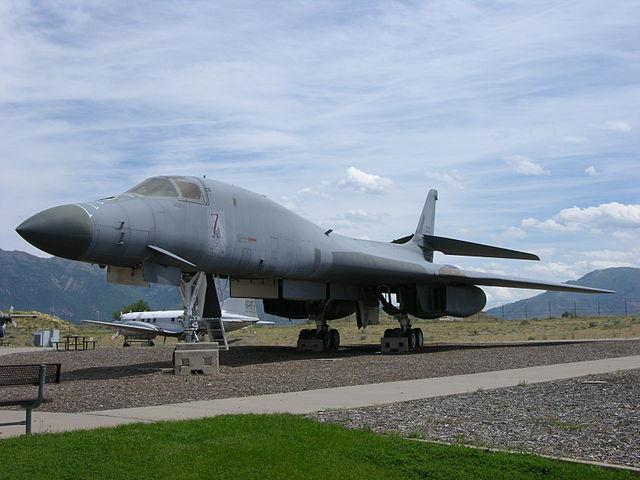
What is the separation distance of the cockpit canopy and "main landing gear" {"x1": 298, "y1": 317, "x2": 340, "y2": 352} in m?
9.62

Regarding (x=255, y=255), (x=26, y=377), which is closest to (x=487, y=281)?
(x=255, y=255)

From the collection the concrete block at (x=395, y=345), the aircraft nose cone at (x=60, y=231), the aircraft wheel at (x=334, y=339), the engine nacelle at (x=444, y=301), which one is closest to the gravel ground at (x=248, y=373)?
the aircraft nose cone at (x=60, y=231)

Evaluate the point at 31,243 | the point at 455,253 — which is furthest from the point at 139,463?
the point at 455,253

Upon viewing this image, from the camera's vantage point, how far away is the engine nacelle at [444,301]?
25.1 metres

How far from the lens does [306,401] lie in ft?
34.3

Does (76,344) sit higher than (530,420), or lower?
lower

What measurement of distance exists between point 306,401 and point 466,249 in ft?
56.5

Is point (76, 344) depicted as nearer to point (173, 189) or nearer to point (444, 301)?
point (444, 301)

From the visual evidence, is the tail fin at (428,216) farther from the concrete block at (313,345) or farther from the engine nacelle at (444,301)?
the concrete block at (313,345)

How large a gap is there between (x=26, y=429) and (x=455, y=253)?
2175 centimetres

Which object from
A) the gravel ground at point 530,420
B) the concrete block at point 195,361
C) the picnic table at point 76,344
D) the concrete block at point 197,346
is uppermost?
the concrete block at point 197,346

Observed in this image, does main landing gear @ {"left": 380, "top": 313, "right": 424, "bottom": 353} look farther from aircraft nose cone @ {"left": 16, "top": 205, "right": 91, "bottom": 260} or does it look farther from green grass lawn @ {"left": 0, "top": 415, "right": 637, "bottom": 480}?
green grass lawn @ {"left": 0, "top": 415, "right": 637, "bottom": 480}

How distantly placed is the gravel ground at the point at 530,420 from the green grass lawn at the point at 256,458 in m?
0.72

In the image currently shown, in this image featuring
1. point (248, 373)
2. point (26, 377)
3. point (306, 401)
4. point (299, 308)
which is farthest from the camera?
point (299, 308)
